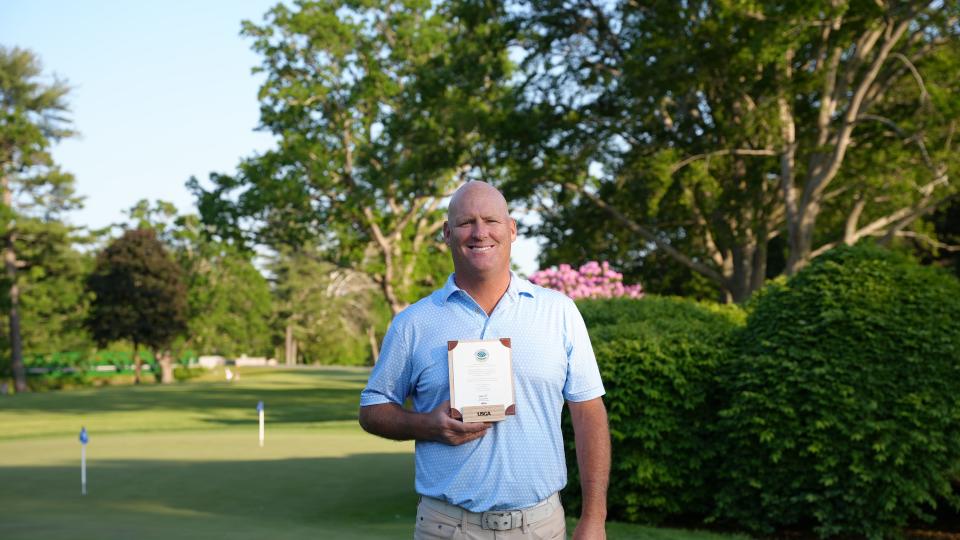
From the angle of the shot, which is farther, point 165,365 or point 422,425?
point 165,365

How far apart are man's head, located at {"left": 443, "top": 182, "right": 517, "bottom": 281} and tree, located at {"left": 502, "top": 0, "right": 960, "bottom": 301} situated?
63.5ft

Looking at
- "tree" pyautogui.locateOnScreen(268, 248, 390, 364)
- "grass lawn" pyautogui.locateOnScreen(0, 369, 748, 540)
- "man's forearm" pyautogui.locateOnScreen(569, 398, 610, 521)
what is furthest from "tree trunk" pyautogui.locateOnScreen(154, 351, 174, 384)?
"man's forearm" pyautogui.locateOnScreen(569, 398, 610, 521)

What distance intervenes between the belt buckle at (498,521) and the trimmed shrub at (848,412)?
6.74 metres

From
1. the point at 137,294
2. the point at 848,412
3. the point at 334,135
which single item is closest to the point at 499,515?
the point at 848,412

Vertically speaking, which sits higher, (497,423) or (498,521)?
(497,423)

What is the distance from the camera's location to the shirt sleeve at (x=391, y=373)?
3.85 metres

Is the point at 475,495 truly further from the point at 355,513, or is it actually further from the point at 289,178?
the point at 289,178

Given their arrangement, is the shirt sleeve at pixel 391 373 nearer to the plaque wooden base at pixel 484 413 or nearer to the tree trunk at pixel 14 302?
the plaque wooden base at pixel 484 413

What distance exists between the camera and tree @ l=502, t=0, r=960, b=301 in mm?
24188

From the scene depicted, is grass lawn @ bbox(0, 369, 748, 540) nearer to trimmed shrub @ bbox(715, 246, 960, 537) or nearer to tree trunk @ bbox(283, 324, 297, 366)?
trimmed shrub @ bbox(715, 246, 960, 537)

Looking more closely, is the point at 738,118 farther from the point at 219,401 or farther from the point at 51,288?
the point at 51,288

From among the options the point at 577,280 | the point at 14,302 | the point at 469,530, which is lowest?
the point at 469,530

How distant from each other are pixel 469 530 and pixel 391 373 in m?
0.59

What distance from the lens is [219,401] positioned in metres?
44.5
